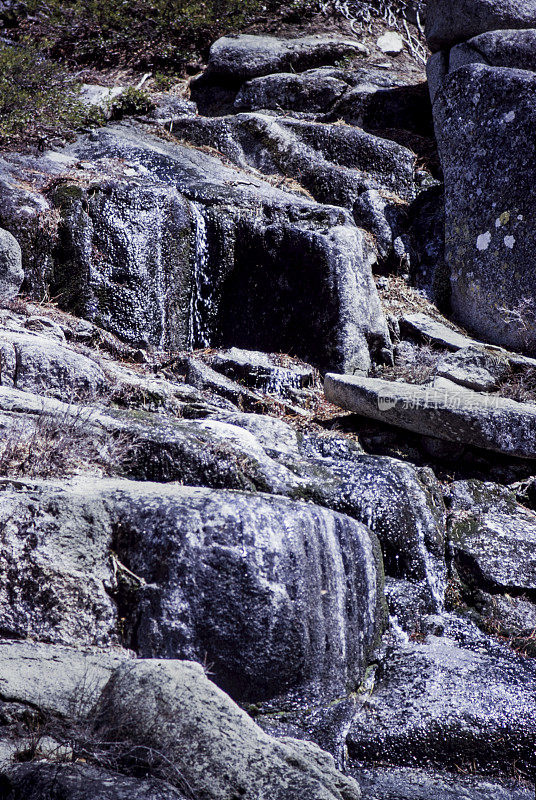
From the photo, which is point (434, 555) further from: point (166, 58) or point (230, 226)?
point (166, 58)

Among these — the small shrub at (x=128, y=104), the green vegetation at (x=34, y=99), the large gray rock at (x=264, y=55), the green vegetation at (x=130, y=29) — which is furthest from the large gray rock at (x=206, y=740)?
the green vegetation at (x=130, y=29)

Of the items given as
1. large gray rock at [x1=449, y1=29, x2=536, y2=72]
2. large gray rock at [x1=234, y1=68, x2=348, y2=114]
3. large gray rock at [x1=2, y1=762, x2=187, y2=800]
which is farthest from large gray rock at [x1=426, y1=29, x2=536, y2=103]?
large gray rock at [x1=2, y1=762, x2=187, y2=800]

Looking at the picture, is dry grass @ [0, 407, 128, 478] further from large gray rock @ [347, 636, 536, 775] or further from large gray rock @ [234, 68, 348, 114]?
large gray rock @ [234, 68, 348, 114]

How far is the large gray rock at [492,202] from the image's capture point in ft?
25.1

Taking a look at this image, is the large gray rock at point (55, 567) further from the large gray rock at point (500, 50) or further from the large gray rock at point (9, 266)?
the large gray rock at point (500, 50)

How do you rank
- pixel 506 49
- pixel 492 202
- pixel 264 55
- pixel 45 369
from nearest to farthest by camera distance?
pixel 45 369 → pixel 492 202 → pixel 506 49 → pixel 264 55

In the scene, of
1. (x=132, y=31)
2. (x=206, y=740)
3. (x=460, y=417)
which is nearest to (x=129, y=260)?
(x=460, y=417)

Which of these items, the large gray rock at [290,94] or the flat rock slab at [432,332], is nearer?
the flat rock slab at [432,332]

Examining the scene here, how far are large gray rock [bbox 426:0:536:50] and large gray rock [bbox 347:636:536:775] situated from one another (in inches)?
346

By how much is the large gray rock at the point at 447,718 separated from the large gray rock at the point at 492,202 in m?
4.62

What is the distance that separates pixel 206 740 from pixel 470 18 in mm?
10022

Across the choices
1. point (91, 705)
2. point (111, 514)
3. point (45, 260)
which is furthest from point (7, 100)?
point (91, 705)

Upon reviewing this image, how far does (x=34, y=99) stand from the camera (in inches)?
347

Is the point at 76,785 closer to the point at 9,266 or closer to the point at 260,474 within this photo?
the point at 260,474
